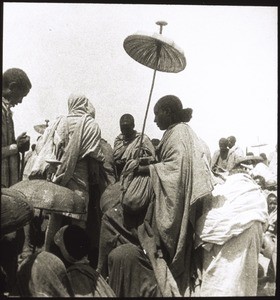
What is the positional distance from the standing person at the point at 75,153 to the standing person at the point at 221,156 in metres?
1.72

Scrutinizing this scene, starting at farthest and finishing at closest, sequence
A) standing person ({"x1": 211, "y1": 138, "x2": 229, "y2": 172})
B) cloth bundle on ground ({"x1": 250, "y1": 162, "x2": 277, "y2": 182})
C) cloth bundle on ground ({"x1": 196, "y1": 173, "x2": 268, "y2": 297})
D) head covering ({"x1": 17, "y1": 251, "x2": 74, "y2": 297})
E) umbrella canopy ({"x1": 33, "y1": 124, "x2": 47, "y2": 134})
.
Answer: standing person ({"x1": 211, "y1": 138, "x2": 229, "y2": 172}) < cloth bundle on ground ({"x1": 250, "y1": 162, "x2": 277, "y2": 182}) < umbrella canopy ({"x1": 33, "y1": 124, "x2": 47, "y2": 134}) < cloth bundle on ground ({"x1": 196, "y1": 173, "x2": 268, "y2": 297}) < head covering ({"x1": 17, "y1": 251, "x2": 74, "y2": 297})

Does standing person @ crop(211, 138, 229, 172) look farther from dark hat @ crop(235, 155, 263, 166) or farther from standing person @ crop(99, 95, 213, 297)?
standing person @ crop(99, 95, 213, 297)

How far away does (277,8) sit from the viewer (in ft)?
19.5

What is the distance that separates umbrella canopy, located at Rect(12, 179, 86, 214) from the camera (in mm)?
5340

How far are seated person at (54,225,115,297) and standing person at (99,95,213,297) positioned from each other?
217 millimetres

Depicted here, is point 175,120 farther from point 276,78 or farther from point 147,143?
point 276,78

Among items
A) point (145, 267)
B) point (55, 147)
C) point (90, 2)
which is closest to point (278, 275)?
point (145, 267)

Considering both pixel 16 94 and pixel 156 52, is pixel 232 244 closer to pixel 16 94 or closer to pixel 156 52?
pixel 156 52

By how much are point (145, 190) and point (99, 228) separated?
901 millimetres

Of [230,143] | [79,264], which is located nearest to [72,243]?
[79,264]

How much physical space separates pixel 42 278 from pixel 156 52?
278 cm

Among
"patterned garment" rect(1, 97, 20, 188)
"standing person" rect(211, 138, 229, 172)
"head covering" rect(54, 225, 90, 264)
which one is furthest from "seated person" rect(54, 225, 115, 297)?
"standing person" rect(211, 138, 229, 172)

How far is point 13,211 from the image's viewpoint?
16.5 feet

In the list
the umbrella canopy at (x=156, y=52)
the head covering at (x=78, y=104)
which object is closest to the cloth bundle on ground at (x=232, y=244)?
the umbrella canopy at (x=156, y=52)
